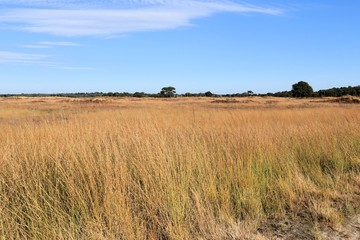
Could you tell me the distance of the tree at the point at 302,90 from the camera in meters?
70.1

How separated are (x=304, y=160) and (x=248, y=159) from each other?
1605mm

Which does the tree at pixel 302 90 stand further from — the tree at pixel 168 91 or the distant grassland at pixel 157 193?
the distant grassland at pixel 157 193

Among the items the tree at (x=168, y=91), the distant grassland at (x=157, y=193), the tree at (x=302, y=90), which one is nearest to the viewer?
the distant grassland at (x=157, y=193)

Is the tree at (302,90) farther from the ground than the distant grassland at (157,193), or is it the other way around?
the tree at (302,90)

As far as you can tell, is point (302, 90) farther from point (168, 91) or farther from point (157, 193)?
point (157, 193)

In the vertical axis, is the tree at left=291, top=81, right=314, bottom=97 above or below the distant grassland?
above

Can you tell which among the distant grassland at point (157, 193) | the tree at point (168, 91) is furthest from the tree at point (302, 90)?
the distant grassland at point (157, 193)

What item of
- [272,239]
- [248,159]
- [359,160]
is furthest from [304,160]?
[272,239]

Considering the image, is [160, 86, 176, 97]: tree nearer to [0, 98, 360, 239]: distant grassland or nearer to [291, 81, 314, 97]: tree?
[291, 81, 314, 97]: tree

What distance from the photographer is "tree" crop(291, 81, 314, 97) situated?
70062mm

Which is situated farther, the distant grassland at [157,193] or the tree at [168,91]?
the tree at [168,91]

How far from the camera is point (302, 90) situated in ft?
232

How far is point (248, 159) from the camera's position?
486cm

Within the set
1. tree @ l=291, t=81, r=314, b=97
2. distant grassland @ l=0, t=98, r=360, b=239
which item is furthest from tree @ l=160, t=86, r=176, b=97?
distant grassland @ l=0, t=98, r=360, b=239
